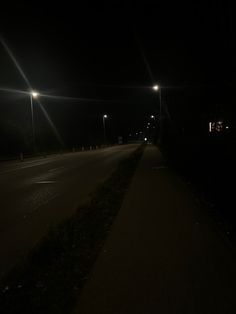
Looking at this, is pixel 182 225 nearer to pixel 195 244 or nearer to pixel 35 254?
pixel 195 244

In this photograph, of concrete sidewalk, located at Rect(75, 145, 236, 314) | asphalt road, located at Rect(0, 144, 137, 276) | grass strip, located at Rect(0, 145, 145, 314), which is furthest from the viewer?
asphalt road, located at Rect(0, 144, 137, 276)

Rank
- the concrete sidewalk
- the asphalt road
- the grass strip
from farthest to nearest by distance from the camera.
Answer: the asphalt road → the grass strip → the concrete sidewalk

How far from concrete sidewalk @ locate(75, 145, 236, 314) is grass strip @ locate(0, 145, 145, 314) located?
0.20 meters

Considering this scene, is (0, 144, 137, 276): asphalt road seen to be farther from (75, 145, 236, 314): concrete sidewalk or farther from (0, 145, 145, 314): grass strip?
(75, 145, 236, 314): concrete sidewalk

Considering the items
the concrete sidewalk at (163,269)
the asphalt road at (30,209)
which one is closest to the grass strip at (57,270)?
the concrete sidewalk at (163,269)

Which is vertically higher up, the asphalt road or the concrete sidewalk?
the concrete sidewalk

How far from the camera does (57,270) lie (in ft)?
18.0

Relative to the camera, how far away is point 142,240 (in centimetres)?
689

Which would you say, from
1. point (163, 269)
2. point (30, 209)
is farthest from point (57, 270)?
point (30, 209)

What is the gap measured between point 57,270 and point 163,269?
4.95ft

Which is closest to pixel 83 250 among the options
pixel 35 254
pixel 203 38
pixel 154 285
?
pixel 35 254

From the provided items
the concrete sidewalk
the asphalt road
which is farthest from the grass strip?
the asphalt road

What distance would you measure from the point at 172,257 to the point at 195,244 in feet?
2.76

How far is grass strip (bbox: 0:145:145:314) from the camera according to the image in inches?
172
